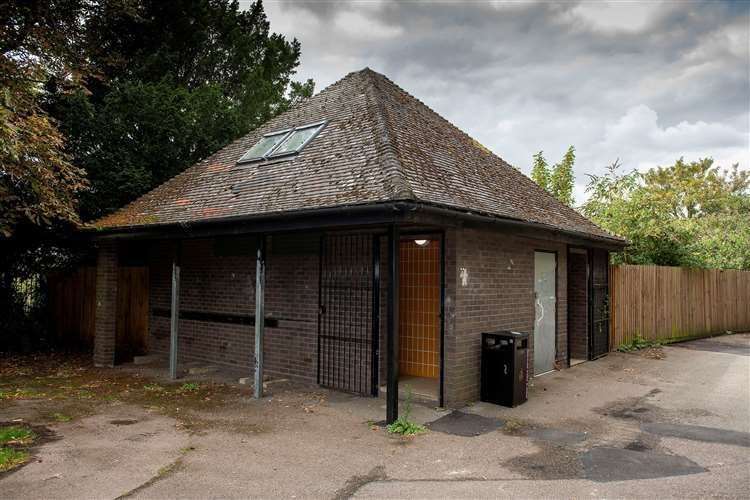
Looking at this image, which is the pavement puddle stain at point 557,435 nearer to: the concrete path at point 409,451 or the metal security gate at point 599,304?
the concrete path at point 409,451

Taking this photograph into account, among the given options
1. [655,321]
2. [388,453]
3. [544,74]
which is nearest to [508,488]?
[388,453]

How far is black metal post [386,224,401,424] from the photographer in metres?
6.27

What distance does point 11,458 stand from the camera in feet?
16.5

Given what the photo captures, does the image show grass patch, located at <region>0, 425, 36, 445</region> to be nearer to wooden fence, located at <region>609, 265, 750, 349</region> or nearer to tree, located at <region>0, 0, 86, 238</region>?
tree, located at <region>0, 0, 86, 238</region>

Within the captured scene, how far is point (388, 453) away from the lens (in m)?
5.35

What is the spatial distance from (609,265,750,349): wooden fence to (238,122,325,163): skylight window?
7824mm

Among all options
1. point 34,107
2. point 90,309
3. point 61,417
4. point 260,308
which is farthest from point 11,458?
point 90,309

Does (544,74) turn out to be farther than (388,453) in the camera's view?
Yes

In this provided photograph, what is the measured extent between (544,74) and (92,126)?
33.6 ft

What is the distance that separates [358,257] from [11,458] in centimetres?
487

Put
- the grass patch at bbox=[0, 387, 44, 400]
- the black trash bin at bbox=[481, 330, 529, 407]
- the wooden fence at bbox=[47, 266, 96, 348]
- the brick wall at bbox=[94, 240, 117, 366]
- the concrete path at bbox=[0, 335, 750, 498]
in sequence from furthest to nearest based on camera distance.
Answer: the wooden fence at bbox=[47, 266, 96, 348]
the brick wall at bbox=[94, 240, 117, 366]
the grass patch at bbox=[0, 387, 44, 400]
the black trash bin at bbox=[481, 330, 529, 407]
the concrete path at bbox=[0, 335, 750, 498]

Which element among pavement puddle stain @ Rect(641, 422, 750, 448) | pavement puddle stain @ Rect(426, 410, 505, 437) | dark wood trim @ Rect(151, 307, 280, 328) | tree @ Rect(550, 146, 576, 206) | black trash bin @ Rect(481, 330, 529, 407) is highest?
tree @ Rect(550, 146, 576, 206)

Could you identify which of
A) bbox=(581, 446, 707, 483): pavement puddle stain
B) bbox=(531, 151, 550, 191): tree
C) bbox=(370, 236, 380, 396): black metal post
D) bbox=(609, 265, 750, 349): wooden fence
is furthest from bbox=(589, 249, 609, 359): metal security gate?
bbox=(531, 151, 550, 191): tree

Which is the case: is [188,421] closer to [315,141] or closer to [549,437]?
[549,437]
